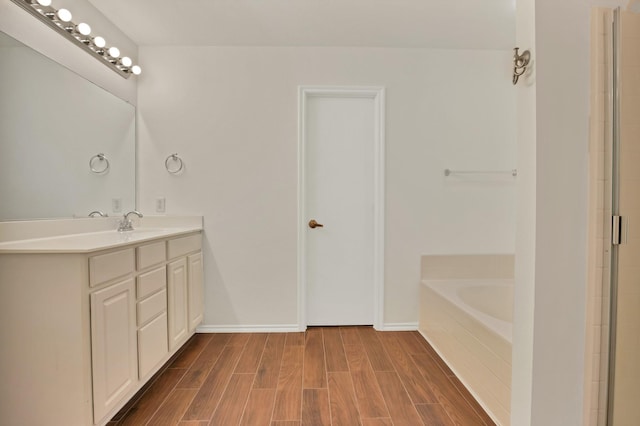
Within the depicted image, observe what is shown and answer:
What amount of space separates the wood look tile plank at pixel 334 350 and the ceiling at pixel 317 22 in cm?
231

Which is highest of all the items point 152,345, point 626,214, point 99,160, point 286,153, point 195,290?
point 286,153

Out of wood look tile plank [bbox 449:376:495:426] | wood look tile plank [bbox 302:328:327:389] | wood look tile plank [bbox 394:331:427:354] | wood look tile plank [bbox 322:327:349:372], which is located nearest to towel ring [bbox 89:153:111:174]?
wood look tile plank [bbox 302:328:327:389]

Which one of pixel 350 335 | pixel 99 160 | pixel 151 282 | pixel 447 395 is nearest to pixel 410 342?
pixel 350 335

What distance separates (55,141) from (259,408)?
1831 millimetres

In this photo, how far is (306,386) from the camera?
192 cm

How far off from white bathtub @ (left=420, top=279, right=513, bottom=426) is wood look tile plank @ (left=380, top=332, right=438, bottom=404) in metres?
0.23

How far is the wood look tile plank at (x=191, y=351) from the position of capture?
222 cm

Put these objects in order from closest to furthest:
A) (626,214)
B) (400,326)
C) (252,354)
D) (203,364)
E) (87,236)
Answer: (626,214), (87,236), (203,364), (252,354), (400,326)

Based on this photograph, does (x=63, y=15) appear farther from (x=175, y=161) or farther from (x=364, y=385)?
(x=364, y=385)

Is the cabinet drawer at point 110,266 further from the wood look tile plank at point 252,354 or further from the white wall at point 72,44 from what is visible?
the white wall at point 72,44

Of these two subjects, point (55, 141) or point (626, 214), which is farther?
point (55, 141)

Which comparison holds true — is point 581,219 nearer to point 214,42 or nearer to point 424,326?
point 424,326

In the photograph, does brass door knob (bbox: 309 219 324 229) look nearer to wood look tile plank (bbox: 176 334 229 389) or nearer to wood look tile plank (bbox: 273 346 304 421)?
wood look tile plank (bbox: 273 346 304 421)

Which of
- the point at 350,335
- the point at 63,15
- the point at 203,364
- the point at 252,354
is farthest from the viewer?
the point at 350,335
